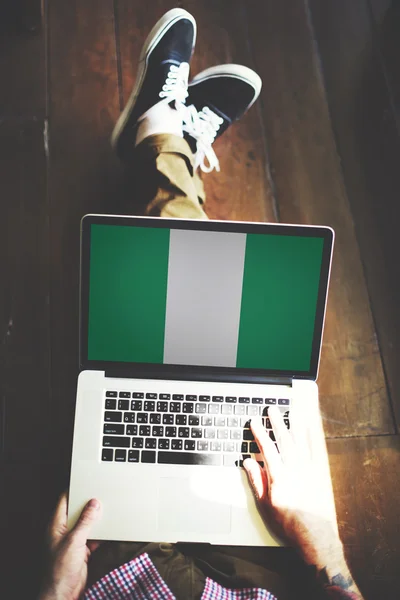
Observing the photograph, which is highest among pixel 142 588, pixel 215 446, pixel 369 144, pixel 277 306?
pixel 369 144

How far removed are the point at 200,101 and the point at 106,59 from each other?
0.23 m

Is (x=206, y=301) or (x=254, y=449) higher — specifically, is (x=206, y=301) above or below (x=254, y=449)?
above

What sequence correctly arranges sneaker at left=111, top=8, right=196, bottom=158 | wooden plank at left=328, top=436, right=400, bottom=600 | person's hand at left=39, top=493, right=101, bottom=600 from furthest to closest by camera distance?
1. sneaker at left=111, top=8, right=196, bottom=158
2. wooden plank at left=328, top=436, right=400, bottom=600
3. person's hand at left=39, top=493, right=101, bottom=600

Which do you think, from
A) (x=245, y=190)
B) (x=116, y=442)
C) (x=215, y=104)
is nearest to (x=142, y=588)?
(x=116, y=442)

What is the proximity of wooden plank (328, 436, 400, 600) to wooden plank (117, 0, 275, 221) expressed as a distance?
0.49 meters

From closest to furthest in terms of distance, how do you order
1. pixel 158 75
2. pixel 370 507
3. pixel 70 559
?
1. pixel 70 559
2. pixel 370 507
3. pixel 158 75

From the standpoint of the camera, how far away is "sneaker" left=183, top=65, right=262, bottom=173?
116 cm

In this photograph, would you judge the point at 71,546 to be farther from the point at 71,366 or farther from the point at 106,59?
the point at 106,59

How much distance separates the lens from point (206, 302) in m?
0.88

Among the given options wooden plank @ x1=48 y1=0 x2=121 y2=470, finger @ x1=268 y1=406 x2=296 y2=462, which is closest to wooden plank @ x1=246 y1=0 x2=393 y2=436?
finger @ x1=268 y1=406 x2=296 y2=462

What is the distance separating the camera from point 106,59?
47.6 inches

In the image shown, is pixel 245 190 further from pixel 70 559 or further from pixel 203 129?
pixel 70 559

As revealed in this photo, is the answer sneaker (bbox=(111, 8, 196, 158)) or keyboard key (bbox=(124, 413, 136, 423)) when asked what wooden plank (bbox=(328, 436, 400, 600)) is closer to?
keyboard key (bbox=(124, 413, 136, 423))

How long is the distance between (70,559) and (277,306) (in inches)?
19.5
